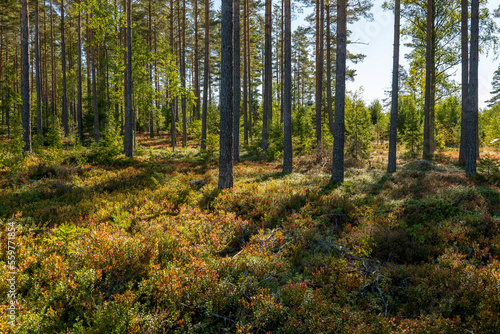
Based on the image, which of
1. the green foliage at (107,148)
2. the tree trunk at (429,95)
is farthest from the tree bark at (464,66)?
the green foliage at (107,148)

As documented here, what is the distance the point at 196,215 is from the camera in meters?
6.80

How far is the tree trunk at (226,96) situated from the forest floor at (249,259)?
0.87 m

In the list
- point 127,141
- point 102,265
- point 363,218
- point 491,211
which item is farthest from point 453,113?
point 102,265

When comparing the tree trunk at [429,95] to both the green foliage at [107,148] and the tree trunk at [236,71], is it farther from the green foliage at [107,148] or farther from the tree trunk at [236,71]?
the green foliage at [107,148]

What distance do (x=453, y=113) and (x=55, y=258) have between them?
45.9 m

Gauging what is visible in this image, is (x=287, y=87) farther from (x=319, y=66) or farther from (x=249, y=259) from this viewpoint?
(x=249, y=259)

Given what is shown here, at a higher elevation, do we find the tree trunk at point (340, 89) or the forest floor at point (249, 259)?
the tree trunk at point (340, 89)

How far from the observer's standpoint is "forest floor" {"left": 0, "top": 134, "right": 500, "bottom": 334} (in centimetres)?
338

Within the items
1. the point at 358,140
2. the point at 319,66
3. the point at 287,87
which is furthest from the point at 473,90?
the point at 319,66

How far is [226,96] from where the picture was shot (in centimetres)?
889

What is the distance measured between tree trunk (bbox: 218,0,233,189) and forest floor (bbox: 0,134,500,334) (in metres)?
0.87

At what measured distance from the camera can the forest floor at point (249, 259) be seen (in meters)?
3.38

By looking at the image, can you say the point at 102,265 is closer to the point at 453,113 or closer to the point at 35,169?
the point at 35,169

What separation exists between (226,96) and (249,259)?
5.94 metres
